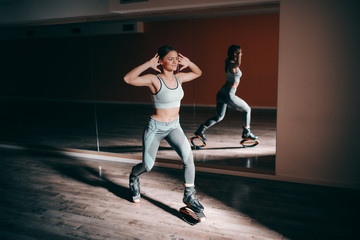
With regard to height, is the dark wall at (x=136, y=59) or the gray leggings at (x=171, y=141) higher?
the dark wall at (x=136, y=59)

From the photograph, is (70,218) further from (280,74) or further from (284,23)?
(284,23)

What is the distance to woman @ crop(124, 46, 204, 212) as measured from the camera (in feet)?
8.68

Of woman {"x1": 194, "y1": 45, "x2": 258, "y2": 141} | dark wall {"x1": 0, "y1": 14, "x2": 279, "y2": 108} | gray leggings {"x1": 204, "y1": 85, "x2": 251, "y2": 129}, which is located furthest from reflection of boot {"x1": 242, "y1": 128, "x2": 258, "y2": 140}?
dark wall {"x1": 0, "y1": 14, "x2": 279, "y2": 108}

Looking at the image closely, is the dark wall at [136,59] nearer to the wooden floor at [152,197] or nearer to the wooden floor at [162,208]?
the wooden floor at [152,197]

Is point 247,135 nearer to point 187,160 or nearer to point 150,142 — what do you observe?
point 187,160

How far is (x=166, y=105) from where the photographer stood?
2.69 metres

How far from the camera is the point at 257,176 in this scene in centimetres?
359

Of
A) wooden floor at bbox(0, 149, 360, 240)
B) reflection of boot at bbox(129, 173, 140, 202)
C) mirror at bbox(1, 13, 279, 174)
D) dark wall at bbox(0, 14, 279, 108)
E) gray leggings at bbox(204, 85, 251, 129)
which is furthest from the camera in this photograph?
dark wall at bbox(0, 14, 279, 108)

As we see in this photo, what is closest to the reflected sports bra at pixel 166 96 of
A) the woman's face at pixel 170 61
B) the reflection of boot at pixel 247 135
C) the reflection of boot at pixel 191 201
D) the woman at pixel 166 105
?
the woman at pixel 166 105

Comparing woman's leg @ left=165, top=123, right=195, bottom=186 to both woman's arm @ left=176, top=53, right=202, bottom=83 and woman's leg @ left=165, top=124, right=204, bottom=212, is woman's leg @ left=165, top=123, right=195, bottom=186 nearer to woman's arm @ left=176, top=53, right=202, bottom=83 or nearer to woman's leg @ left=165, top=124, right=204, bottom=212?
woman's leg @ left=165, top=124, right=204, bottom=212

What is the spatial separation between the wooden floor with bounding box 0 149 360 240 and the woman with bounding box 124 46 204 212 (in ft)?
1.16

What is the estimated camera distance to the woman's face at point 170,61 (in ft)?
8.68

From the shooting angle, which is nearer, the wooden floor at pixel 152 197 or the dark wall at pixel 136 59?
the wooden floor at pixel 152 197

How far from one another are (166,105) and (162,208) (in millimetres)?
1038
